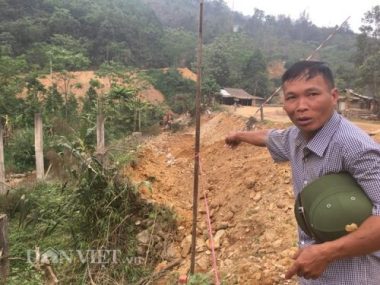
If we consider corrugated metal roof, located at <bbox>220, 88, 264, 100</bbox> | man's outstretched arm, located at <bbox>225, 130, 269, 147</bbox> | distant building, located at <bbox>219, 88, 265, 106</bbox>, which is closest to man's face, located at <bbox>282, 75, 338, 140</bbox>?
man's outstretched arm, located at <bbox>225, 130, 269, 147</bbox>

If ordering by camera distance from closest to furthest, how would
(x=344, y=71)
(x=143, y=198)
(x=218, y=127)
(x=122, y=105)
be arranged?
(x=143, y=198) < (x=218, y=127) < (x=122, y=105) < (x=344, y=71)

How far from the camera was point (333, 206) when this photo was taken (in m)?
1.09

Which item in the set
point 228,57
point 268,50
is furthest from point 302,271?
point 268,50

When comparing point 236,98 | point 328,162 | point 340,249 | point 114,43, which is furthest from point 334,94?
point 114,43

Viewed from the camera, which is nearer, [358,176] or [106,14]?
[358,176]

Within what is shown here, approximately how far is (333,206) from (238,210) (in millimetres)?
3917

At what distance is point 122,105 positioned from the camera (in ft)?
58.2

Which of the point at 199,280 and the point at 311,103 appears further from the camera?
the point at 199,280

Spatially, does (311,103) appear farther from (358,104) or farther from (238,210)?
(358,104)

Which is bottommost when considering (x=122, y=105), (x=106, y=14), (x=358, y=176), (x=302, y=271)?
(x=122, y=105)

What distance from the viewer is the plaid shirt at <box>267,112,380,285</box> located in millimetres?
1056

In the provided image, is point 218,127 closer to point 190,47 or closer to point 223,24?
point 190,47

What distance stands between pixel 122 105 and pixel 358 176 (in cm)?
1711

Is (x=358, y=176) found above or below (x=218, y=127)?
above
